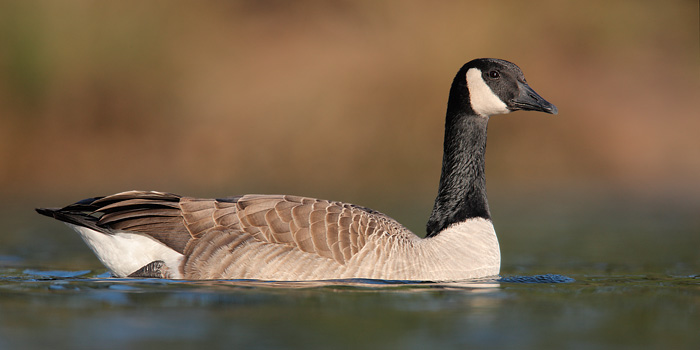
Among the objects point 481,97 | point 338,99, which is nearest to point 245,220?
point 481,97

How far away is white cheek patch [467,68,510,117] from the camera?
917cm

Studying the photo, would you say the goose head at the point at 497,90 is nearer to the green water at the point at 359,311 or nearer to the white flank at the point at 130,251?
the green water at the point at 359,311

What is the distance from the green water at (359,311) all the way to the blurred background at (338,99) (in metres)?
8.05

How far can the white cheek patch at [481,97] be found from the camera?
30.1ft

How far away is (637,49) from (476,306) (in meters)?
19.8

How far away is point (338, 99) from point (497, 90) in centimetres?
1373

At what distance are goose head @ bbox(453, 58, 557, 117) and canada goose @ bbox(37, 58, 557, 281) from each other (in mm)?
350

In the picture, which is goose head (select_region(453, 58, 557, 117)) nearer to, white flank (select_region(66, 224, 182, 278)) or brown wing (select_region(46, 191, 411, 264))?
brown wing (select_region(46, 191, 411, 264))

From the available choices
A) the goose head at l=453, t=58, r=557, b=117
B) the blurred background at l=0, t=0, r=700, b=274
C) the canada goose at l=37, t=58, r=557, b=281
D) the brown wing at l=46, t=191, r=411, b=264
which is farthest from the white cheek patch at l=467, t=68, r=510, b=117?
the blurred background at l=0, t=0, r=700, b=274

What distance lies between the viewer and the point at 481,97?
921 cm

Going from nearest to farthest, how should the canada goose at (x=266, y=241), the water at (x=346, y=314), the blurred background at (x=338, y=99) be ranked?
1. the water at (x=346, y=314)
2. the canada goose at (x=266, y=241)
3. the blurred background at (x=338, y=99)

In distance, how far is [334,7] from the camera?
2553 cm

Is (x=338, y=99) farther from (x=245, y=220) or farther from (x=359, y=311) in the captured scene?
(x=359, y=311)

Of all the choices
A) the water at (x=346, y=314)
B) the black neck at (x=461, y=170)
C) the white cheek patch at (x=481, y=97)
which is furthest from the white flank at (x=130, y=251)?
the white cheek patch at (x=481, y=97)
